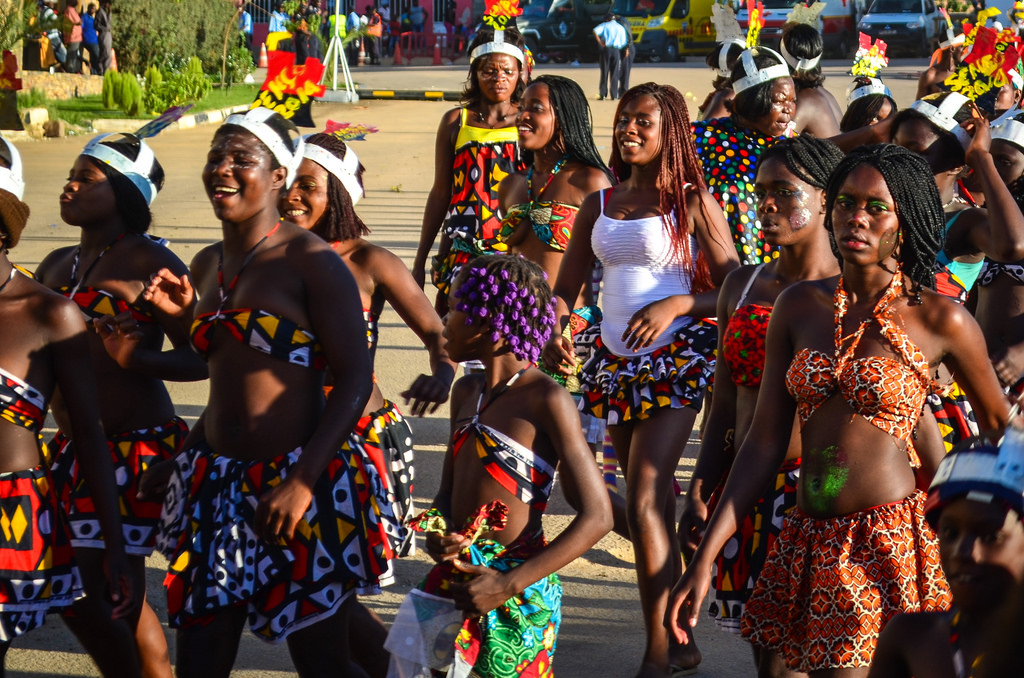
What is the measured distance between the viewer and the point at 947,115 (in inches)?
214

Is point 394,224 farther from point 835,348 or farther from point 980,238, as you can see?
point 835,348

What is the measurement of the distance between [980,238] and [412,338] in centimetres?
561

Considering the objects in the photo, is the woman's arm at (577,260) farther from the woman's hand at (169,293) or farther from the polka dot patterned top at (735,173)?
the woman's hand at (169,293)

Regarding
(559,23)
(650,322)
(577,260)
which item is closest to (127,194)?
(577,260)

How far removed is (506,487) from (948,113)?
9.78 feet

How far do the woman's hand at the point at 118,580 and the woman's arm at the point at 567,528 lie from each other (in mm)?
997

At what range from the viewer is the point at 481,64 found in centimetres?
730

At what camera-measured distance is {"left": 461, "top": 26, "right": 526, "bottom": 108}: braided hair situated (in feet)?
24.0

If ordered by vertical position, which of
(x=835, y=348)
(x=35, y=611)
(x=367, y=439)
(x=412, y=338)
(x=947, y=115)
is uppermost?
(x=947, y=115)

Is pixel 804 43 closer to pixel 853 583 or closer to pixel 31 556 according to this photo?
pixel 853 583

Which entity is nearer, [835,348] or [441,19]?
[835,348]

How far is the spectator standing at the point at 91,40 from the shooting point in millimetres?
29406

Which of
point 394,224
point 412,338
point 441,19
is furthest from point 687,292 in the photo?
point 441,19

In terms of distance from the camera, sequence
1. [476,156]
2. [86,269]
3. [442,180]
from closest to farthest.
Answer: [86,269] → [476,156] → [442,180]
